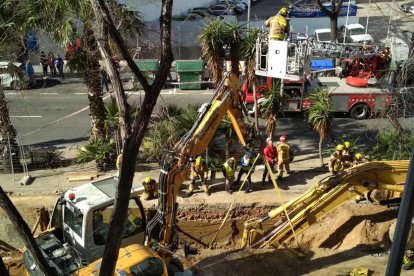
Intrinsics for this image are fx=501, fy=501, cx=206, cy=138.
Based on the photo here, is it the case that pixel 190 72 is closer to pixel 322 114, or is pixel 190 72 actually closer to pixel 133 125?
pixel 322 114

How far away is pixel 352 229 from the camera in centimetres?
1266

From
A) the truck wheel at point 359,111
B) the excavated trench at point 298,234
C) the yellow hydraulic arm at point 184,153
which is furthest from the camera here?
the truck wheel at point 359,111

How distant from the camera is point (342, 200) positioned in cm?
1099

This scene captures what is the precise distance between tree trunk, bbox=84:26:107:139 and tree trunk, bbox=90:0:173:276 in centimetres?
831

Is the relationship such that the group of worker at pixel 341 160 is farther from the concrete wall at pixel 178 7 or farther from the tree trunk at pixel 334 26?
the concrete wall at pixel 178 7

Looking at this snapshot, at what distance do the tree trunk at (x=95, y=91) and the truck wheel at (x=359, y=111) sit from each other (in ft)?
31.3

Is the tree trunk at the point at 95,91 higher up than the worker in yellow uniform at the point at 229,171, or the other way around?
the tree trunk at the point at 95,91

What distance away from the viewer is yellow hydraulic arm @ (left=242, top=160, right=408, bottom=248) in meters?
10.9

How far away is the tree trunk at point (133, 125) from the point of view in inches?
225

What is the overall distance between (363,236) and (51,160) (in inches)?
380

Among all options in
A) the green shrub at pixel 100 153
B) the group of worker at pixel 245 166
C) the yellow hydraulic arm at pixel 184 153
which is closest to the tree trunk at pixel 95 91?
the green shrub at pixel 100 153

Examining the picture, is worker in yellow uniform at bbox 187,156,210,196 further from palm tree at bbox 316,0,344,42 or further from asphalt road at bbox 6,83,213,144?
palm tree at bbox 316,0,344,42

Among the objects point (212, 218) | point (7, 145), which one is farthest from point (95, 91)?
point (212, 218)

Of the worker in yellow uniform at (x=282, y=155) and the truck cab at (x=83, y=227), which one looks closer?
the truck cab at (x=83, y=227)
